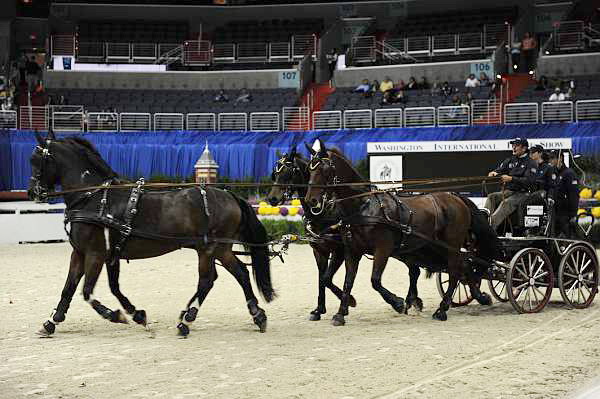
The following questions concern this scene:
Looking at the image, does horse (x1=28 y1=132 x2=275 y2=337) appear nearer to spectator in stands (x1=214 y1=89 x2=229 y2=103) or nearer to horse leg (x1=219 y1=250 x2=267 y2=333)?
horse leg (x1=219 y1=250 x2=267 y2=333)

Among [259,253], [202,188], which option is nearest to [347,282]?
[259,253]

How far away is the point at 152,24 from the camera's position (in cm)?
3653

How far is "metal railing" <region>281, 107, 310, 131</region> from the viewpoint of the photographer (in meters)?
28.7

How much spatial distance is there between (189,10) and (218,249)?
30713 mm

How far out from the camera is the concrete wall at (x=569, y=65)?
28297mm

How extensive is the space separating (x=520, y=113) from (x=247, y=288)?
17.8 m

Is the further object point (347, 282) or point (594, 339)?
point (347, 282)

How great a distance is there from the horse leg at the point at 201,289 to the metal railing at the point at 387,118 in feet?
59.4

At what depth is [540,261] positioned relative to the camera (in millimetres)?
9781

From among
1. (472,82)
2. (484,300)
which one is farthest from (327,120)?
(484,300)

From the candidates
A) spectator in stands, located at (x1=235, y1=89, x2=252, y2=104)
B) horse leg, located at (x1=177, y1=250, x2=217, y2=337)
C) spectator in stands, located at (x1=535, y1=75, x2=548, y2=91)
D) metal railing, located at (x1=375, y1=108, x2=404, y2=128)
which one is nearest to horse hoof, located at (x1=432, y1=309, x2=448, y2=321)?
horse leg, located at (x1=177, y1=250, x2=217, y2=337)

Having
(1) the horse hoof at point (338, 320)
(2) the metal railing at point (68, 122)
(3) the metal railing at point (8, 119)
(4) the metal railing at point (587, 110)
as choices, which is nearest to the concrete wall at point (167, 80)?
(2) the metal railing at point (68, 122)

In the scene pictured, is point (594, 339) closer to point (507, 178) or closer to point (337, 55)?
point (507, 178)

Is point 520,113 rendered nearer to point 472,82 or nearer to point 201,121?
point 472,82
